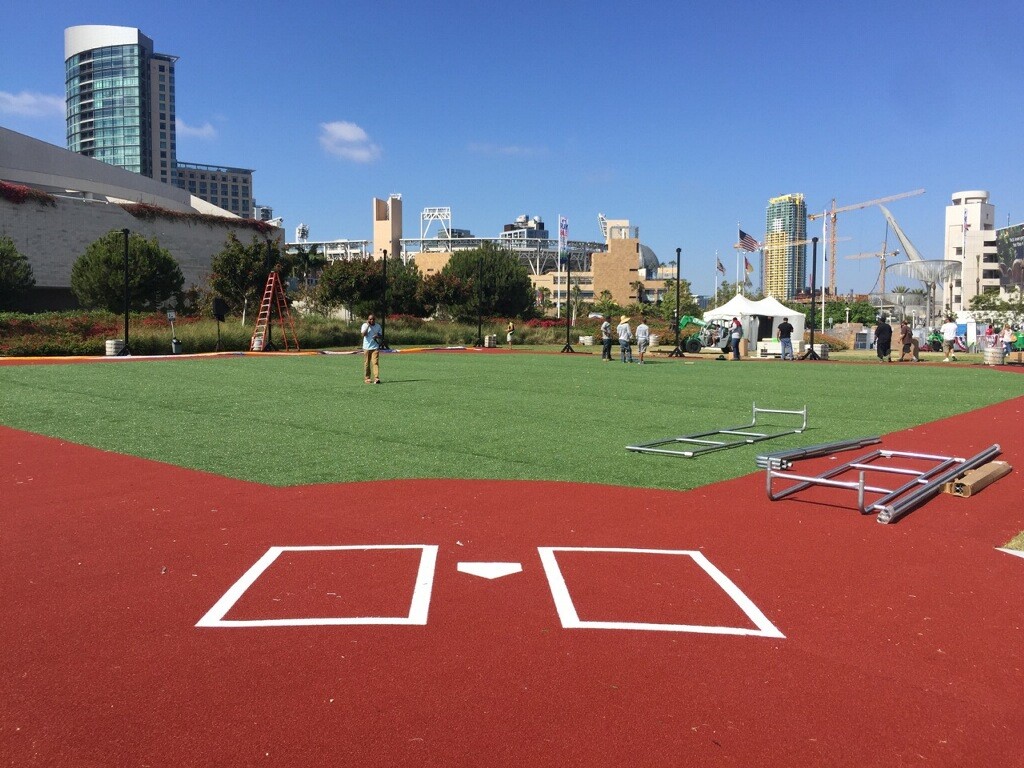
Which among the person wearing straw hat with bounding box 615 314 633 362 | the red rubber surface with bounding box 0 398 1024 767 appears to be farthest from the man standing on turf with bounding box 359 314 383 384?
the red rubber surface with bounding box 0 398 1024 767

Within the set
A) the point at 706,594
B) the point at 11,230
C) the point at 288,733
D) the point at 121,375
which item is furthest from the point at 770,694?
the point at 11,230

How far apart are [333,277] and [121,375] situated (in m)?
36.2

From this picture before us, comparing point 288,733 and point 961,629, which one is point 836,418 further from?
point 288,733

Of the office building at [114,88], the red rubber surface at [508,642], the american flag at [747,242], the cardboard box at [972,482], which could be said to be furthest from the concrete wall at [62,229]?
Result: the office building at [114,88]

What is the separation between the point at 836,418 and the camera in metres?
14.9

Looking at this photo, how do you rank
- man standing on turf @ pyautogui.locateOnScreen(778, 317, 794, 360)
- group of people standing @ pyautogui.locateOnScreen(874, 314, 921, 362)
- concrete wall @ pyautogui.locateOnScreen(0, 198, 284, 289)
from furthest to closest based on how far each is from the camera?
concrete wall @ pyautogui.locateOnScreen(0, 198, 284, 289)
man standing on turf @ pyautogui.locateOnScreen(778, 317, 794, 360)
group of people standing @ pyautogui.locateOnScreen(874, 314, 921, 362)

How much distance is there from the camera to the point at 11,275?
57.2 m

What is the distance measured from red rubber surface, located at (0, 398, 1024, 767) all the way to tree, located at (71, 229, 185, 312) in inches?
2039

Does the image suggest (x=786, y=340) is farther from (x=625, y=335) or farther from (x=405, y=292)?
(x=405, y=292)

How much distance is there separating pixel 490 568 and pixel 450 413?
9161 millimetres

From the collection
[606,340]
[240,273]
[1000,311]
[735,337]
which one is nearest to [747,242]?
[1000,311]

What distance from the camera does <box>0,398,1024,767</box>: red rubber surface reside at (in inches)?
135

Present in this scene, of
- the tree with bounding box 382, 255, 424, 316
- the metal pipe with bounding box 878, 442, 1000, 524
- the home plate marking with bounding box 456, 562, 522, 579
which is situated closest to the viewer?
the home plate marking with bounding box 456, 562, 522, 579

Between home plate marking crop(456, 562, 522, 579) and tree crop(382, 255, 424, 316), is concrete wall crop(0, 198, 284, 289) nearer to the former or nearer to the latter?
tree crop(382, 255, 424, 316)
